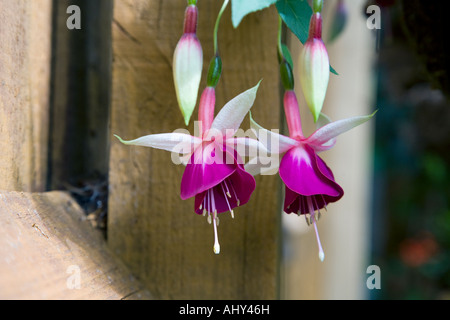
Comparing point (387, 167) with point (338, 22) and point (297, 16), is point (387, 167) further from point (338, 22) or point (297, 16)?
point (297, 16)

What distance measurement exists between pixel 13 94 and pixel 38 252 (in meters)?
0.20

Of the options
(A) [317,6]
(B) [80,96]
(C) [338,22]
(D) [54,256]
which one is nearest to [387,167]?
(C) [338,22]

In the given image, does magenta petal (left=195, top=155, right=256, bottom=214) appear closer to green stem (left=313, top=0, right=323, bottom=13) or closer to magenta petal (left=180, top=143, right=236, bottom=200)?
magenta petal (left=180, top=143, right=236, bottom=200)

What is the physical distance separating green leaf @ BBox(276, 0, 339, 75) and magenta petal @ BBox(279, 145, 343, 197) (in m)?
0.10

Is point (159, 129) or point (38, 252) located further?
point (159, 129)

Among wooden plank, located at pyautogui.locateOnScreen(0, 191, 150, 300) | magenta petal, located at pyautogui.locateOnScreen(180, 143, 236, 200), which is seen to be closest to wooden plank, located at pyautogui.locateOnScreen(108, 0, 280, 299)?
wooden plank, located at pyautogui.locateOnScreen(0, 191, 150, 300)

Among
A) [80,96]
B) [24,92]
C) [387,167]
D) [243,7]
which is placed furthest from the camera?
[387,167]

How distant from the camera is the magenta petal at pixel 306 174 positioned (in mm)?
374

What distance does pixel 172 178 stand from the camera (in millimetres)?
540

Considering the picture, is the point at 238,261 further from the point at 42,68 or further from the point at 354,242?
the point at 354,242

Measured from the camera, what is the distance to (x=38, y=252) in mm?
351

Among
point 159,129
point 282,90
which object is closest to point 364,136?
point 282,90

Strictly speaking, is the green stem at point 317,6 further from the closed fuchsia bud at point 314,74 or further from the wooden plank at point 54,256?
the wooden plank at point 54,256

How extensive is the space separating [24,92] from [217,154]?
0.26 m
